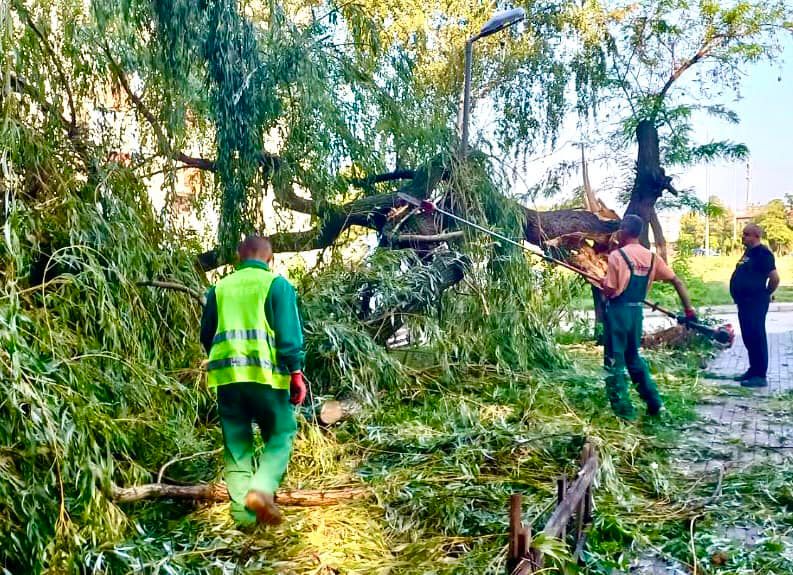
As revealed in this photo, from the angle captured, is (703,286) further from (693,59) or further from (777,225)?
(777,225)

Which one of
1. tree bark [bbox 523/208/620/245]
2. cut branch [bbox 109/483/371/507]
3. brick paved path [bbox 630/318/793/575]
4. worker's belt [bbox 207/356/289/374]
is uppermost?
tree bark [bbox 523/208/620/245]

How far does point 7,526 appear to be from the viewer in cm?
251

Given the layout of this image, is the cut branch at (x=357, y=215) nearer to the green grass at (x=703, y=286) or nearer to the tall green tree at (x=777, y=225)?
the green grass at (x=703, y=286)

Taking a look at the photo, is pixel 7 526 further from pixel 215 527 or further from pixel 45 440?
pixel 215 527

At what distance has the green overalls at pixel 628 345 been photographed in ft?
16.4

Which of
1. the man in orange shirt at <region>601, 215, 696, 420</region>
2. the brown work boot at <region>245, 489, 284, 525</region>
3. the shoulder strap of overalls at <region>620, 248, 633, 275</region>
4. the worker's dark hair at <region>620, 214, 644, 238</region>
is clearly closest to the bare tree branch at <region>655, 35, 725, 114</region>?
the worker's dark hair at <region>620, 214, 644, 238</region>

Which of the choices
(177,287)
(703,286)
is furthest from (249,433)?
(703,286)

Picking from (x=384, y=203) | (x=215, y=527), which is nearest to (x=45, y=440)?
(x=215, y=527)

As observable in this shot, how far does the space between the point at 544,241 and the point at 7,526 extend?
20.2ft

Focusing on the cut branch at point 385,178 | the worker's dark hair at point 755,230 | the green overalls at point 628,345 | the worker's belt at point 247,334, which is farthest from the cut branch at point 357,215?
the worker's belt at point 247,334

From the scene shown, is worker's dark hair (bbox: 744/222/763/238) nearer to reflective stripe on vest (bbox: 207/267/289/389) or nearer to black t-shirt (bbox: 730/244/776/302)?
black t-shirt (bbox: 730/244/776/302)

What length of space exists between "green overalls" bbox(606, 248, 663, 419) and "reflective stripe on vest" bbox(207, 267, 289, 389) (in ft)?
9.41

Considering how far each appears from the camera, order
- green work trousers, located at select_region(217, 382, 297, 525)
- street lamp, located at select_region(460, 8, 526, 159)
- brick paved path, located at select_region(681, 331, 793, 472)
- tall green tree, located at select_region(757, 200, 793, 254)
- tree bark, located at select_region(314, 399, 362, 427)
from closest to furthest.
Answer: green work trousers, located at select_region(217, 382, 297, 525) < brick paved path, located at select_region(681, 331, 793, 472) < tree bark, located at select_region(314, 399, 362, 427) < street lamp, located at select_region(460, 8, 526, 159) < tall green tree, located at select_region(757, 200, 793, 254)

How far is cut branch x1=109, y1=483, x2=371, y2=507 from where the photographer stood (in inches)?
128
